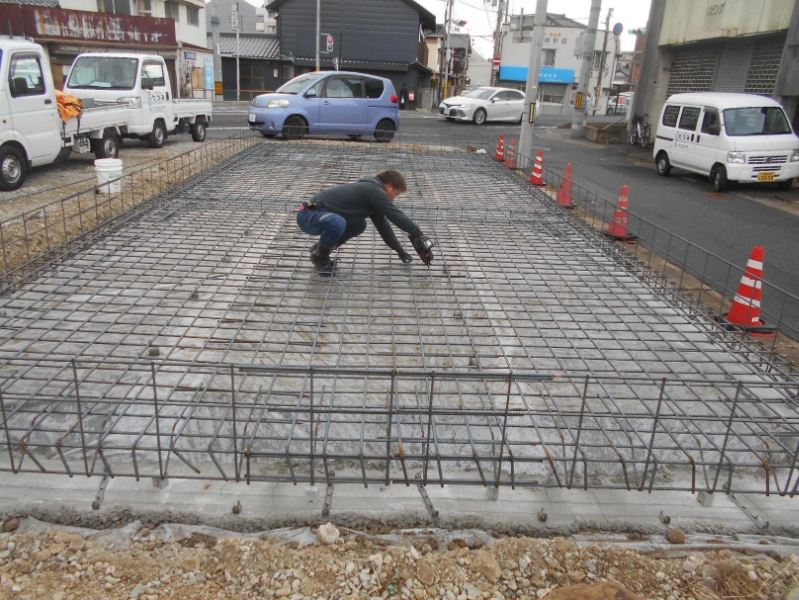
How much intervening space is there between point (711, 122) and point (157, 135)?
11.1 m

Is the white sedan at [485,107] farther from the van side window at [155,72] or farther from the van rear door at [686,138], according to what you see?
the van side window at [155,72]

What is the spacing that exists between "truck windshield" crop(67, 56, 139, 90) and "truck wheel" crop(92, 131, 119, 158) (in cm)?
181

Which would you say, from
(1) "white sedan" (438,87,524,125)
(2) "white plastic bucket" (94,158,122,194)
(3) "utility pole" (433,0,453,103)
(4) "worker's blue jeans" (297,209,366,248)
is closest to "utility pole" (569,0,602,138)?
(1) "white sedan" (438,87,524,125)

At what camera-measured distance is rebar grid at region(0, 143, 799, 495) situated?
309cm

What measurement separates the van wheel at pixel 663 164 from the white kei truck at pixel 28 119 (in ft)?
37.8

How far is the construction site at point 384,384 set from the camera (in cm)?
290

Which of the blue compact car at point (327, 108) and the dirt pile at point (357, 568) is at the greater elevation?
the blue compact car at point (327, 108)

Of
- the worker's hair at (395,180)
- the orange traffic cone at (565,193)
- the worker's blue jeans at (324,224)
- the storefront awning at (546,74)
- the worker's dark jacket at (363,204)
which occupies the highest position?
the storefront awning at (546,74)

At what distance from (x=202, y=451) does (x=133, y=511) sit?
1.22 feet

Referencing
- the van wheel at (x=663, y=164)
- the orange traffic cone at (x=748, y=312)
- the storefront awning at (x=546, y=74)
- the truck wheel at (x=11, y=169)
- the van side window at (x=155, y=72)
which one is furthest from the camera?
the storefront awning at (x=546, y=74)

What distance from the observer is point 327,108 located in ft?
45.9

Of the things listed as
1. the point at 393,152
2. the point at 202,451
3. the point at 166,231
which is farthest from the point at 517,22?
the point at 202,451

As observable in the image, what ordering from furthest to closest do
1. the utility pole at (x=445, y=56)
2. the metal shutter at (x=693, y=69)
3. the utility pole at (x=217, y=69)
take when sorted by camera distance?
the utility pole at (x=445, y=56) → the utility pole at (x=217, y=69) → the metal shutter at (x=693, y=69)

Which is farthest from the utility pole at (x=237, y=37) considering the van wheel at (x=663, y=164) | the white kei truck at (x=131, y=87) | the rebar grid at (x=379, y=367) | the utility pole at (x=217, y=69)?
the rebar grid at (x=379, y=367)
